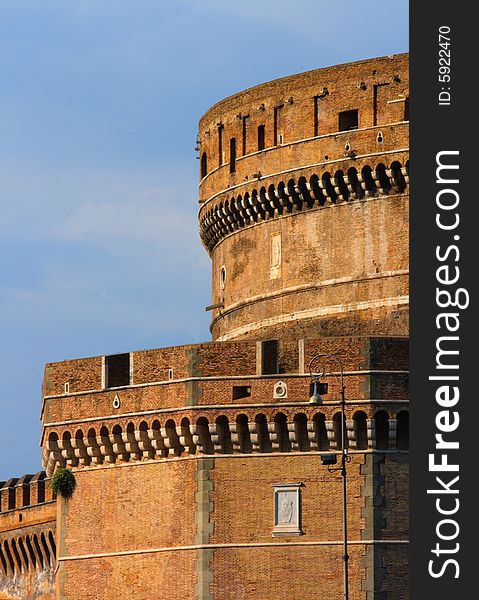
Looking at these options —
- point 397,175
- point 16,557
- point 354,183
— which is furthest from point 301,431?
point 16,557

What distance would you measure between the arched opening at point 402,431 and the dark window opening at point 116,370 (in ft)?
22.1

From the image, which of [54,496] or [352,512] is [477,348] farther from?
[54,496]

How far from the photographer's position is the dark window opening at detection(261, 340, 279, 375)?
54625mm

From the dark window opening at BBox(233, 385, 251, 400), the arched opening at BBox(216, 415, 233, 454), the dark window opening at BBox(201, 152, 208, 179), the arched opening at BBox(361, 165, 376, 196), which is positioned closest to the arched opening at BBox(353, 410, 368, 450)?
the dark window opening at BBox(233, 385, 251, 400)

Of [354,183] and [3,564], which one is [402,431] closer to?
[354,183]

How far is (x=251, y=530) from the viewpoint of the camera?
54.3 m

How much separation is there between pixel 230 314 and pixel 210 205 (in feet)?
9.44

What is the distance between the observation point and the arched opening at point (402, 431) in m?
53.7

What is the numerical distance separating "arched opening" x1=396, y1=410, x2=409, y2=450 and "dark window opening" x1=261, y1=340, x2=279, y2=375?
9.69 ft

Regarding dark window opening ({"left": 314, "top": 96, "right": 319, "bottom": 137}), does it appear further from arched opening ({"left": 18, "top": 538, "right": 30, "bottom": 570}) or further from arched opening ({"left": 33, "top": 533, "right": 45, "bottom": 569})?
arched opening ({"left": 18, "top": 538, "right": 30, "bottom": 570})

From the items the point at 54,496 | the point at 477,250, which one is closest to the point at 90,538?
the point at 54,496

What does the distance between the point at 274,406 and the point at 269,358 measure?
3.69 ft

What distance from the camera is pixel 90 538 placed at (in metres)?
57.1

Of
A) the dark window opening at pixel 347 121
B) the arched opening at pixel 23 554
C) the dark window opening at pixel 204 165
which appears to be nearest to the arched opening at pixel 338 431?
the dark window opening at pixel 347 121
